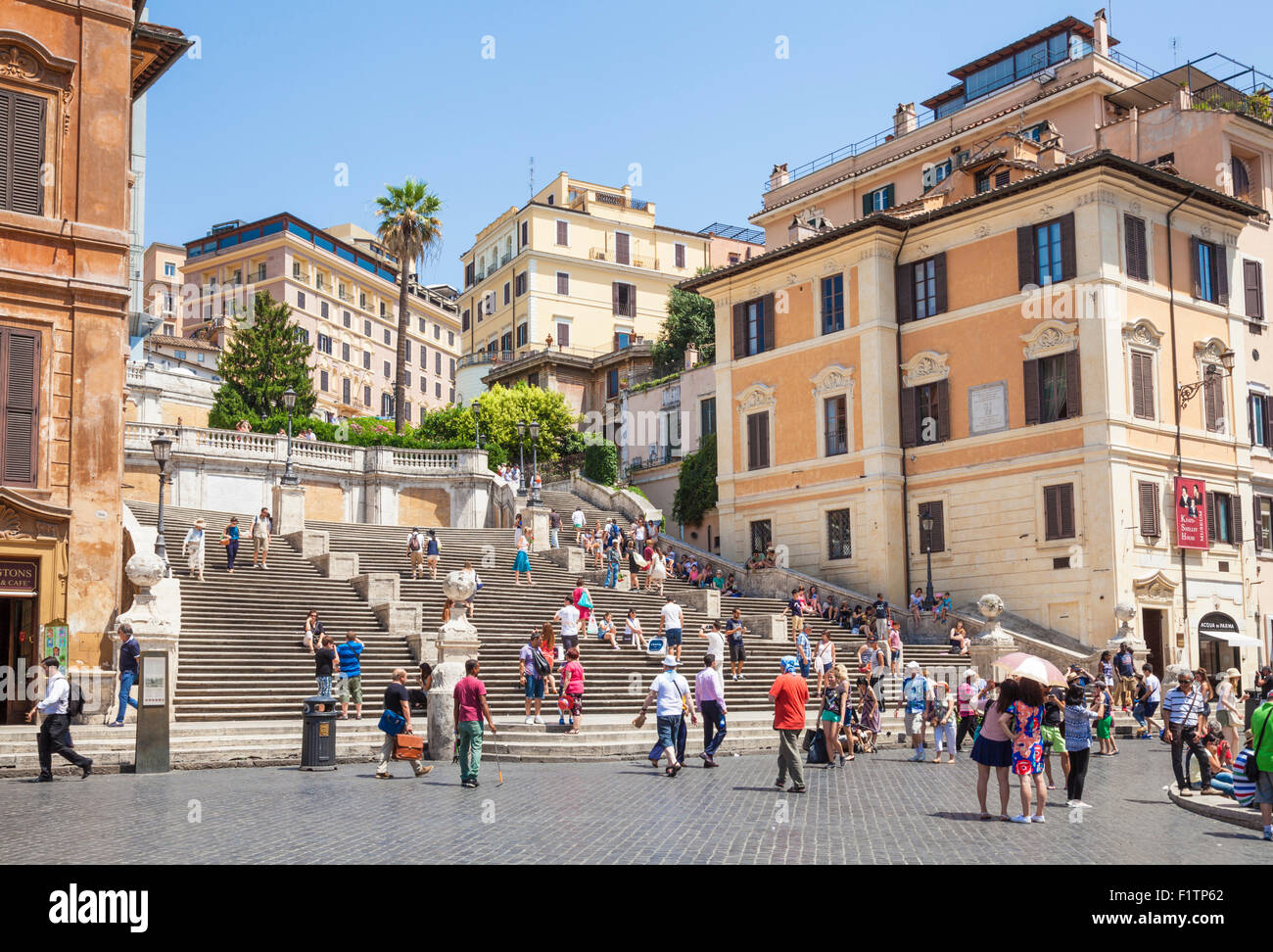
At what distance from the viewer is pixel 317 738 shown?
707 inches

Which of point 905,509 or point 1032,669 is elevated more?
Result: point 905,509

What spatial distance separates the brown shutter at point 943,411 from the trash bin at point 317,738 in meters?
23.4

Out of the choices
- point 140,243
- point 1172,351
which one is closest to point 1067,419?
point 1172,351

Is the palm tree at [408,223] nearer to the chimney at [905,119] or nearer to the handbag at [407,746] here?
the chimney at [905,119]

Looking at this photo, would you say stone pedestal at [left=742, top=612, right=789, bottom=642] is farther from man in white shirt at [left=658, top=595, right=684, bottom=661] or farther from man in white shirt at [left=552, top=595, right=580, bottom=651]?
man in white shirt at [left=552, top=595, right=580, bottom=651]

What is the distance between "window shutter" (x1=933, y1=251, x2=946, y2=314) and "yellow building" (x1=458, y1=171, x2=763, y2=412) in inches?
1240

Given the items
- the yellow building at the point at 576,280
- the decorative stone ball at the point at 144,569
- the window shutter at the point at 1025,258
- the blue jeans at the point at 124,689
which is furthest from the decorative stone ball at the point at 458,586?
the yellow building at the point at 576,280

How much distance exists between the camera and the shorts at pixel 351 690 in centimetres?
2208

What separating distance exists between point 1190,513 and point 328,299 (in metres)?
68.2

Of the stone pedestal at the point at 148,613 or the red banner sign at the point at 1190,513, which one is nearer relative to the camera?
the stone pedestal at the point at 148,613

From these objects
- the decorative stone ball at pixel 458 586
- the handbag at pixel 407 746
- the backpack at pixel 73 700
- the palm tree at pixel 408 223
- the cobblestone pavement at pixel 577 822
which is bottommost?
the cobblestone pavement at pixel 577 822

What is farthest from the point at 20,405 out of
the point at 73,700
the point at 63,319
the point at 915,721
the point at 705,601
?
the point at 705,601

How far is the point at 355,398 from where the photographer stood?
9162cm

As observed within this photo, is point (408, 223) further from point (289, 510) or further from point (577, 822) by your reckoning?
point (577, 822)
